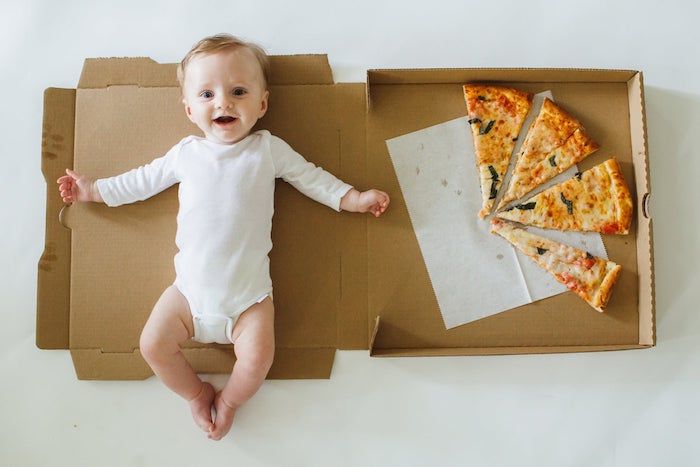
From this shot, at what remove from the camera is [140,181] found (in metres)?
1.45

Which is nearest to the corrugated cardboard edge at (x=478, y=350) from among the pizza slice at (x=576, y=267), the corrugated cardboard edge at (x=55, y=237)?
the pizza slice at (x=576, y=267)

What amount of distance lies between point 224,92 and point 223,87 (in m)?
0.01

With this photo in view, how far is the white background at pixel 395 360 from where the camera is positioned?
1.51 meters

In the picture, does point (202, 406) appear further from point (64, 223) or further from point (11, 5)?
point (11, 5)

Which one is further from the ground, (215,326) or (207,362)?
(215,326)

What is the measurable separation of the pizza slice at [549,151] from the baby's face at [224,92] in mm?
731

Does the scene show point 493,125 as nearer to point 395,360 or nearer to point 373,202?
point 373,202

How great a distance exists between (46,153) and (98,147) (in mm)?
148

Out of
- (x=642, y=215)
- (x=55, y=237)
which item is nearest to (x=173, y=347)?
(x=55, y=237)

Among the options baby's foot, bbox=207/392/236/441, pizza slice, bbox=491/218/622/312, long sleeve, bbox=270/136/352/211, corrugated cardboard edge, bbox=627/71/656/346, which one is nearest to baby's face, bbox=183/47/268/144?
long sleeve, bbox=270/136/352/211

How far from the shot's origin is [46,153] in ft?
5.02

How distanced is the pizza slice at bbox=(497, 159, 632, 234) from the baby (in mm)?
432

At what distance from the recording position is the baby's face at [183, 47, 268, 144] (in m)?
1.34

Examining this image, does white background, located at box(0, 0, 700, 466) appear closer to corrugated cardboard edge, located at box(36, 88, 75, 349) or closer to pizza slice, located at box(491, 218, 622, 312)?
corrugated cardboard edge, located at box(36, 88, 75, 349)
